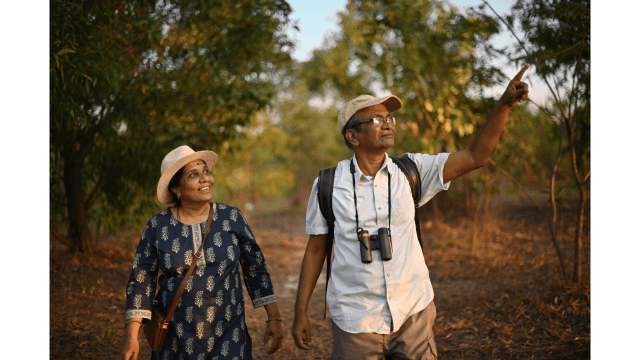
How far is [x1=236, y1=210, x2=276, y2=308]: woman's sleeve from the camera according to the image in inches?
109

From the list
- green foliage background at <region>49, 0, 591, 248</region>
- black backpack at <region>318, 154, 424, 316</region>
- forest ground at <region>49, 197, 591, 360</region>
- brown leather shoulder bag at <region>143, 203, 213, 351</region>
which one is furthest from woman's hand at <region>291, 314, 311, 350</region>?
green foliage background at <region>49, 0, 591, 248</region>

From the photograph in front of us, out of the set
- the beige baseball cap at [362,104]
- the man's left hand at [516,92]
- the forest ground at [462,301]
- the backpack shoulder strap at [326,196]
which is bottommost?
the forest ground at [462,301]

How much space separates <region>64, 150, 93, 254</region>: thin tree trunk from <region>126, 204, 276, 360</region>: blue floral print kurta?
4.17 metres

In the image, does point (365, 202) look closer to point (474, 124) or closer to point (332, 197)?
point (332, 197)

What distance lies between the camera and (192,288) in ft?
8.20

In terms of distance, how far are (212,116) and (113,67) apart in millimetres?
2357

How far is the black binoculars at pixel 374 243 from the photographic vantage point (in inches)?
86.0

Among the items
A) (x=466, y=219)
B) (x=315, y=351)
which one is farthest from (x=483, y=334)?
(x=466, y=219)

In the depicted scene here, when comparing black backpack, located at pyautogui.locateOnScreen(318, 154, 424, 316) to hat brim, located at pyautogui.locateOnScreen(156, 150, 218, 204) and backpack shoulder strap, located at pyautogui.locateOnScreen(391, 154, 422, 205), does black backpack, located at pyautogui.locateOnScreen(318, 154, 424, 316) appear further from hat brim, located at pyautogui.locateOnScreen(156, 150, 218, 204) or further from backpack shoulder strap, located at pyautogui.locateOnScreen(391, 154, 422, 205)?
hat brim, located at pyautogui.locateOnScreen(156, 150, 218, 204)

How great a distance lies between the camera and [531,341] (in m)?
3.94

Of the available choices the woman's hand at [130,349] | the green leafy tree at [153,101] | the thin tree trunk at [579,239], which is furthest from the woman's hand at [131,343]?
the thin tree trunk at [579,239]

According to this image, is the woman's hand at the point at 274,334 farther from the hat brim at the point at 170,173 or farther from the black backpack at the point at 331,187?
the hat brim at the point at 170,173

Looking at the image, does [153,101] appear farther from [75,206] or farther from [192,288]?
[192,288]

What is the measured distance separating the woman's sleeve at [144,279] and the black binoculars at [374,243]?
122cm
